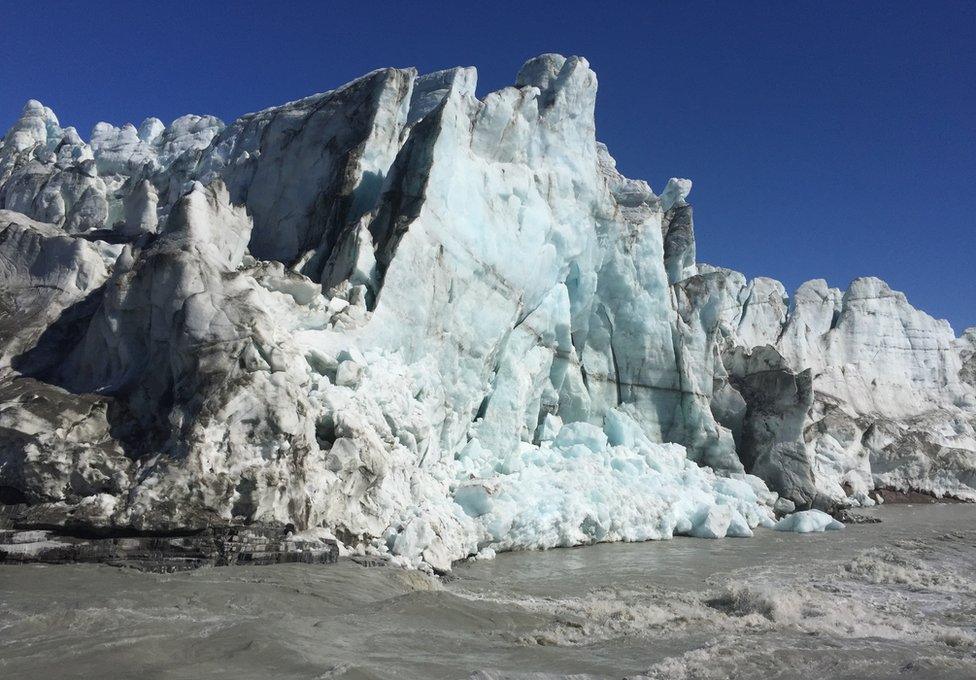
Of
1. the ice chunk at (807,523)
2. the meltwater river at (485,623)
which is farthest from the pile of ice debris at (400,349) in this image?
the meltwater river at (485,623)

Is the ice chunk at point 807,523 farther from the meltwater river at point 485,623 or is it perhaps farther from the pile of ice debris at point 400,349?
the meltwater river at point 485,623

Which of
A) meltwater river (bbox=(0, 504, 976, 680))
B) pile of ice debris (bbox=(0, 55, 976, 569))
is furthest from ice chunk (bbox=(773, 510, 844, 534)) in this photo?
meltwater river (bbox=(0, 504, 976, 680))

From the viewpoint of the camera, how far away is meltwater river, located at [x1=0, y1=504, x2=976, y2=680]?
5.62 meters

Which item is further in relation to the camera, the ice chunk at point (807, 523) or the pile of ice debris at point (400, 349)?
the ice chunk at point (807, 523)

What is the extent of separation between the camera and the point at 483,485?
46.6 feet

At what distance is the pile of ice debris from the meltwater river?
1.85 metres

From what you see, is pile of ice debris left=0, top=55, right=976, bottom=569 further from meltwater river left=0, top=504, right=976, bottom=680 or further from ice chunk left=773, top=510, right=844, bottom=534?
meltwater river left=0, top=504, right=976, bottom=680

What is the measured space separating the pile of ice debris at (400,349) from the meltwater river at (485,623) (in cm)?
185

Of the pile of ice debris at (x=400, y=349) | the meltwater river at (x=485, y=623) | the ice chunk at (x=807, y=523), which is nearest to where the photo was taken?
the meltwater river at (x=485, y=623)

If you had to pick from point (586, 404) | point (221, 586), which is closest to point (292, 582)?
point (221, 586)

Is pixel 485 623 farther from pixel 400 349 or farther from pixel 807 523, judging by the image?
pixel 807 523

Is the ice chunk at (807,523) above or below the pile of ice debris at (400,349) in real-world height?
below

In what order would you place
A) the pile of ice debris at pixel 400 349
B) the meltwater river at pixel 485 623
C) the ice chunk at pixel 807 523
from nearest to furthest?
1. the meltwater river at pixel 485 623
2. the pile of ice debris at pixel 400 349
3. the ice chunk at pixel 807 523

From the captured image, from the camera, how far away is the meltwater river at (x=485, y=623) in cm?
562
